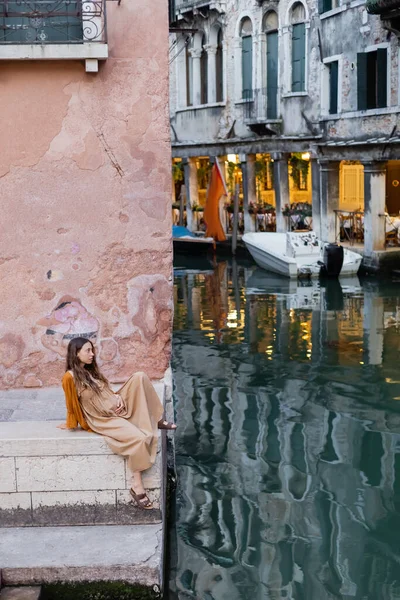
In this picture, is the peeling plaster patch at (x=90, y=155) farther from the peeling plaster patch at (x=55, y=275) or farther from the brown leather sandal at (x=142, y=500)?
the brown leather sandal at (x=142, y=500)

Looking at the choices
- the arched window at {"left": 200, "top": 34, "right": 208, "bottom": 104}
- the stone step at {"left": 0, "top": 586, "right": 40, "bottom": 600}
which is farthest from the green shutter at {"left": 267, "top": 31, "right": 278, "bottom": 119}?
the stone step at {"left": 0, "top": 586, "right": 40, "bottom": 600}

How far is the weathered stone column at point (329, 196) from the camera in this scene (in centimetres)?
2577

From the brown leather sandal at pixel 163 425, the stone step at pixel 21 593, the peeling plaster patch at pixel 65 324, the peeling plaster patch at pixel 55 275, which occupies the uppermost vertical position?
the peeling plaster patch at pixel 55 275

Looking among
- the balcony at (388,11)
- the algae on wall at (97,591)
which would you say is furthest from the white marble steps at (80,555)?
the balcony at (388,11)

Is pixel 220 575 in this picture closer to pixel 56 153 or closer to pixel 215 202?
pixel 56 153

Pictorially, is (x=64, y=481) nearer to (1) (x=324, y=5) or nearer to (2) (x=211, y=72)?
(1) (x=324, y=5)

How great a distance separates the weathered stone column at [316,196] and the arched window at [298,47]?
1.99m

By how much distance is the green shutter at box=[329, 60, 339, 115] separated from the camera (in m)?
24.9

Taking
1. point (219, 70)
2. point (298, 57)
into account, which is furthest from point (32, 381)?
point (219, 70)

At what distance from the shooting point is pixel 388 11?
21.6 metres

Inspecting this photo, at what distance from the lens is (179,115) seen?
32656 millimetres

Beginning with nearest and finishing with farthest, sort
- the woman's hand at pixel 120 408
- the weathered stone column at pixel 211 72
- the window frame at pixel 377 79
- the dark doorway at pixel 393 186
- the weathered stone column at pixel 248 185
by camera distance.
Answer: the woman's hand at pixel 120 408, the window frame at pixel 377 79, the dark doorway at pixel 393 186, the weathered stone column at pixel 248 185, the weathered stone column at pixel 211 72

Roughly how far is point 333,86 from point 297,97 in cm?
172

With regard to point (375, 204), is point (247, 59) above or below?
above
